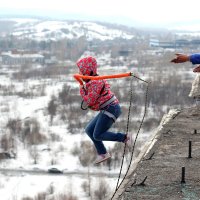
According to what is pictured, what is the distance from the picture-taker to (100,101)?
330cm

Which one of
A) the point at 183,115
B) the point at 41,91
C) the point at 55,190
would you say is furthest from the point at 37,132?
the point at 183,115

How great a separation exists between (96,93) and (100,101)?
0.25 ft

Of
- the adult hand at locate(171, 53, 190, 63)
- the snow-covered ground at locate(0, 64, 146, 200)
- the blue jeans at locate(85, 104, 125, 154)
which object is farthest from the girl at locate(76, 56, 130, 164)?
the snow-covered ground at locate(0, 64, 146, 200)

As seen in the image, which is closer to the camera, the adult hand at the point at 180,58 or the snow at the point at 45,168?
the adult hand at the point at 180,58

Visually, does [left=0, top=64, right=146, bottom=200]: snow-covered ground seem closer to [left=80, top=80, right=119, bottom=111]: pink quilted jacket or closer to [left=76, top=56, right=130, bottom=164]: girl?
[left=76, top=56, right=130, bottom=164]: girl

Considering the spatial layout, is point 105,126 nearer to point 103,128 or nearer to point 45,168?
point 103,128

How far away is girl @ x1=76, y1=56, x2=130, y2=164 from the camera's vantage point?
3227 millimetres

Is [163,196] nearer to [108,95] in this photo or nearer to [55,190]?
[108,95]

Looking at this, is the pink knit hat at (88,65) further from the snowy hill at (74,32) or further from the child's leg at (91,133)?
the snowy hill at (74,32)

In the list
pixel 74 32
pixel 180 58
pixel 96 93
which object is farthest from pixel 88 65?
pixel 74 32

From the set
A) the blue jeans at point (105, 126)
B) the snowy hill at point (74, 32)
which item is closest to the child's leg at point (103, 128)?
the blue jeans at point (105, 126)

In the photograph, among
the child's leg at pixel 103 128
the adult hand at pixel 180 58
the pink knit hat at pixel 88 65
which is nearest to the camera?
the adult hand at pixel 180 58

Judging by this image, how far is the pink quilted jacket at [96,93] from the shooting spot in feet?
10.7

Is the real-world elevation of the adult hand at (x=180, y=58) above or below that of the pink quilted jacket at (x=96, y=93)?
above
